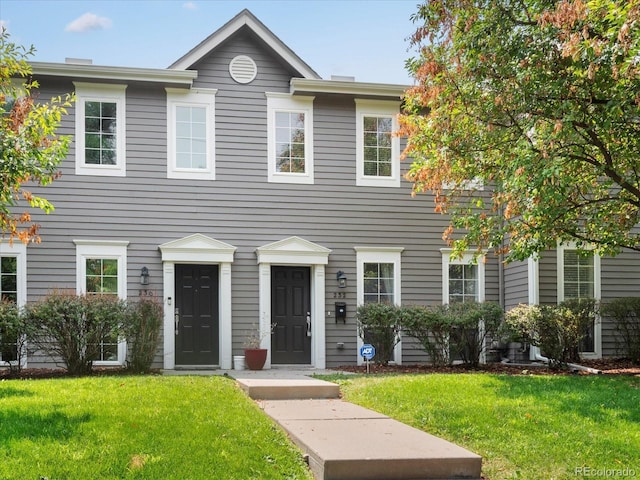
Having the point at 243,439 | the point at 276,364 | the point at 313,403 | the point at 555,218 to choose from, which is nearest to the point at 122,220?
the point at 276,364

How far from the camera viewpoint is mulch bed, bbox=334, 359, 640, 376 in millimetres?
13234

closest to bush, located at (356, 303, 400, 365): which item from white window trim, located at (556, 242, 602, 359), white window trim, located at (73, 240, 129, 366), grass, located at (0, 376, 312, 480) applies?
white window trim, located at (556, 242, 602, 359)

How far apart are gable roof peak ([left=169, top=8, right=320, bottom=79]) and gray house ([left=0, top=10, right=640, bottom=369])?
3cm

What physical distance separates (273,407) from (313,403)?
26.3 inches

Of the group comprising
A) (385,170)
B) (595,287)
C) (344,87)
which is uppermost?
(344,87)

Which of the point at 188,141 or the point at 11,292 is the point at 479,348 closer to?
the point at 188,141

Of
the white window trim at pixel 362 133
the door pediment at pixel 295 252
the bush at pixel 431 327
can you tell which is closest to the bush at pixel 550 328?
the bush at pixel 431 327

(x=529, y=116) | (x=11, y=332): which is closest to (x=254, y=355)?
(x=11, y=332)

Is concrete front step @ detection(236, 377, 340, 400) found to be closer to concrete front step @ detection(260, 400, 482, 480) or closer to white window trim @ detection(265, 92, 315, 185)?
concrete front step @ detection(260, 400, 482, 480)

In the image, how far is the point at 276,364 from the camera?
15031mm

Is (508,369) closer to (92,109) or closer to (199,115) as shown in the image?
(199,115)

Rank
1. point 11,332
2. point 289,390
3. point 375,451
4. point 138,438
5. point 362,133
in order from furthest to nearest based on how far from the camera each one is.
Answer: point 362,133 → point 11,332 → point 289,390 → point 138,438 → point 375,451

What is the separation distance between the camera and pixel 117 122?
14633mm

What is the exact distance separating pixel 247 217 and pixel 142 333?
10.7 ft
